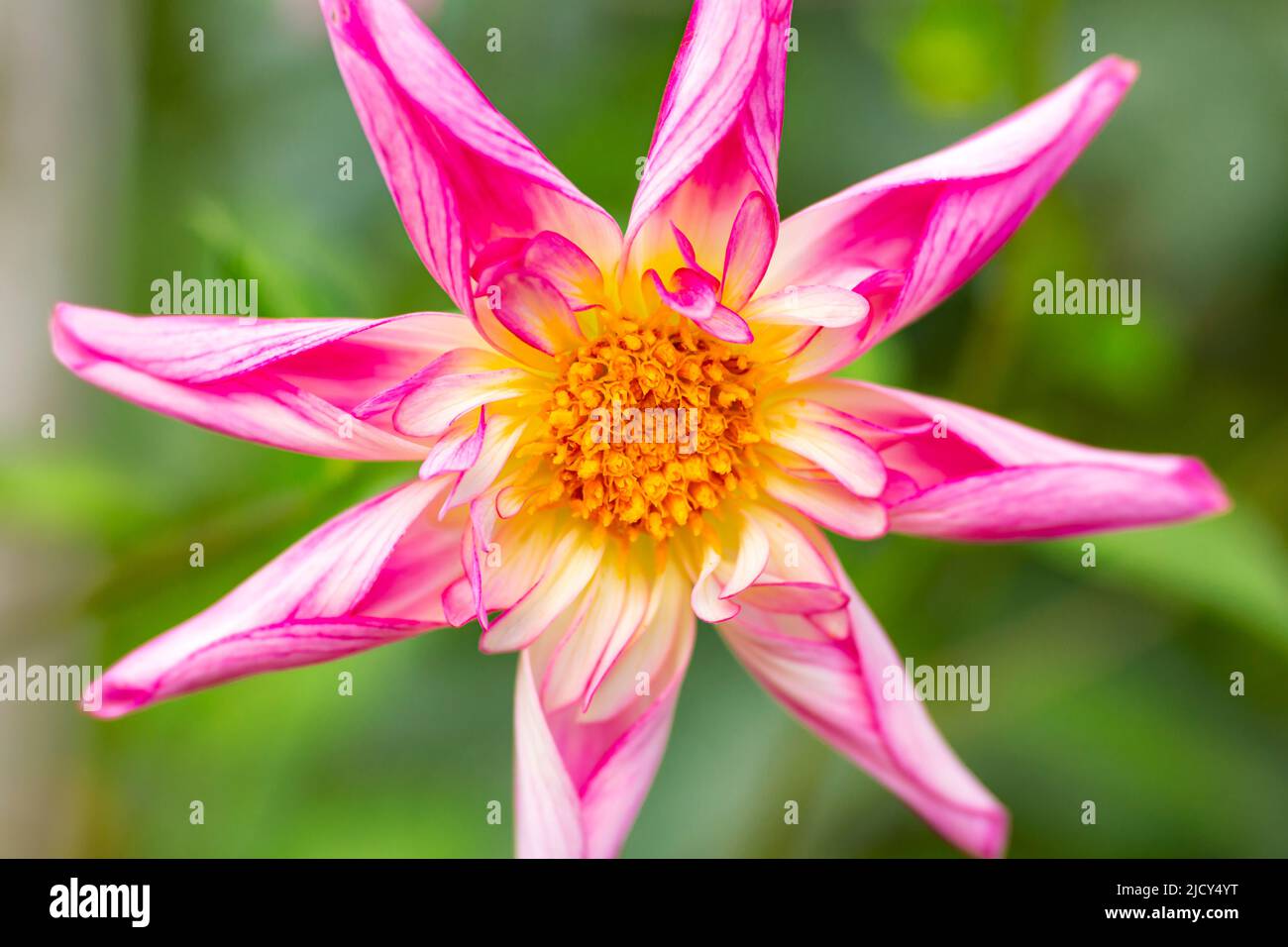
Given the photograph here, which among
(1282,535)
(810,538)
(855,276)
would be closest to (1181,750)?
(1282,535)

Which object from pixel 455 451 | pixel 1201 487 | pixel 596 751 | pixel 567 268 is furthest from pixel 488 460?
pixel 1201 487

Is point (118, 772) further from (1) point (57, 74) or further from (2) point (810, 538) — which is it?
(2) point (810, 538)

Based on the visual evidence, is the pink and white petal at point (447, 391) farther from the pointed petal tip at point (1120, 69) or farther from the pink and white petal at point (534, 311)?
the pointed petal tip at point (1120, 69)

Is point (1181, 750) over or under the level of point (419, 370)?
under

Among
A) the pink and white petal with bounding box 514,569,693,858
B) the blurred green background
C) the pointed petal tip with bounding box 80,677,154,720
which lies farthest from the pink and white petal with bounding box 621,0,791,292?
the blurred green background

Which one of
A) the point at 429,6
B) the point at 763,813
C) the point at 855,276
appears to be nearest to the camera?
the point at 855,276

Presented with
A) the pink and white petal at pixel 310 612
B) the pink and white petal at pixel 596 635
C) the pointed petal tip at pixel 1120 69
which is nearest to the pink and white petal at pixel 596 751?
the pink and white petal at pixel 596 635

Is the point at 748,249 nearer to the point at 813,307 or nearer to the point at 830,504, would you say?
the point at 813,307
